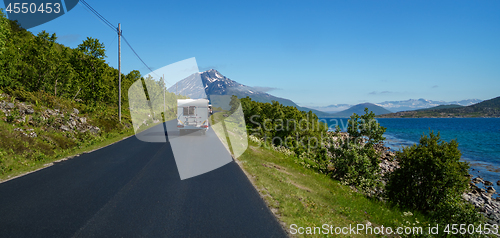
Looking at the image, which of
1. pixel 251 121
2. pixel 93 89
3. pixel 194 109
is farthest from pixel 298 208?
pixel 93 89

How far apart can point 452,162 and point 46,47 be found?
106 ft

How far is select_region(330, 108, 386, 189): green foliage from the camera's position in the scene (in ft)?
43.6

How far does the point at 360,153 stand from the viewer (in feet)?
45.8

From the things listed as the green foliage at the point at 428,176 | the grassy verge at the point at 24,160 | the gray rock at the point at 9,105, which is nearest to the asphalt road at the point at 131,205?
the grassy verge at the point at 24,160

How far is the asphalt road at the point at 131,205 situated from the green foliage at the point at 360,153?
259 inches

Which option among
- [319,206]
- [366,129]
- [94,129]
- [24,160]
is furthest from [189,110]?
[319,206]

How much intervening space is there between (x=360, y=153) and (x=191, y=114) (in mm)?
15754

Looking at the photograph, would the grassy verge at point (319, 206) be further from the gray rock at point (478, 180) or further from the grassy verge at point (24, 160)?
the gray rock at point (478, 180)

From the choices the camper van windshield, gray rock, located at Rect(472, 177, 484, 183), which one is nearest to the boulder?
the camper van windshield

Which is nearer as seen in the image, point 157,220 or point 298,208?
point 157,220

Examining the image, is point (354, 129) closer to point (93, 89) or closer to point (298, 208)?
point (298, 208)

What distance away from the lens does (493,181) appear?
80.2 ft

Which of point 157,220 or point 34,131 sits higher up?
point 34,131

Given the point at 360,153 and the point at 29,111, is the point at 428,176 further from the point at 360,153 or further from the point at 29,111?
the point at 29,111
